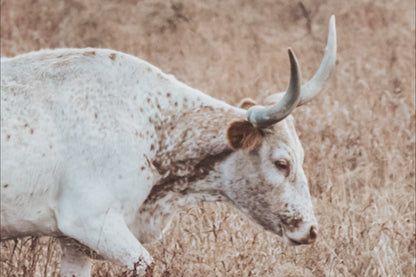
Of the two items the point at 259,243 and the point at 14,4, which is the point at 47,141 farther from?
the point at 14,4

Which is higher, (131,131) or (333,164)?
(131,131)

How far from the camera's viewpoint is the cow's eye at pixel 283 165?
4.38 metres

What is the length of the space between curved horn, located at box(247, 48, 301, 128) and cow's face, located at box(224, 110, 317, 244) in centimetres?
9

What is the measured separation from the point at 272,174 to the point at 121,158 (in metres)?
0.89

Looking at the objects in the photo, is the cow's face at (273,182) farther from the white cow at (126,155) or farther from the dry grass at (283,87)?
the dry grass at (283,87)

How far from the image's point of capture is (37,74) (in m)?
4.16

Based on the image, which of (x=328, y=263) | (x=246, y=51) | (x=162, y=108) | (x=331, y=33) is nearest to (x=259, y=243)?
(x=328, y=263)

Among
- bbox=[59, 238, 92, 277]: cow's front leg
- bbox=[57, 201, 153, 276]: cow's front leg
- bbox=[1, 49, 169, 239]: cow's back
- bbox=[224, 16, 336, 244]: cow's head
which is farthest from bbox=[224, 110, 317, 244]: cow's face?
bbox=[59, 238, 92, 277]: cow's front leg

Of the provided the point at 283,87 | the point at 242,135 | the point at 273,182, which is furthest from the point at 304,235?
the point at 283,87

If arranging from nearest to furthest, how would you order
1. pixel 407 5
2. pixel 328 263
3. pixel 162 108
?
pixel 162 108, pixel 328 263, pixel 407 5

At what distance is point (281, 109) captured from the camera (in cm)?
408

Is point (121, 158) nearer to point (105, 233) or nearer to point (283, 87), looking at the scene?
point (105, 233)

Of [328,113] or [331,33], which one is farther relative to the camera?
[328,113]

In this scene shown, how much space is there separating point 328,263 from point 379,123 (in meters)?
3.16
